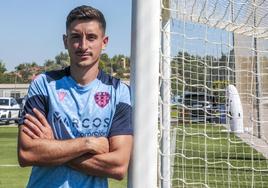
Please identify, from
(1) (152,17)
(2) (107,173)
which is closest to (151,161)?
(2) (107,173)

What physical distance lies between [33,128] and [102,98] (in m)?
0.38

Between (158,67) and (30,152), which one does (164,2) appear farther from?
(30,152)

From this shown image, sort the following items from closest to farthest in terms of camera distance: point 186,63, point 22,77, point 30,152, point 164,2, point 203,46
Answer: point 30,152
point 164,2
point 203,46
point 186,63
point 22,77

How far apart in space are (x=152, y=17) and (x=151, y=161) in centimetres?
73

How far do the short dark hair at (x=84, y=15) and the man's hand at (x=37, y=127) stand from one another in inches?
19.4

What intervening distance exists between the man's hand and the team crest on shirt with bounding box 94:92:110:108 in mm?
281

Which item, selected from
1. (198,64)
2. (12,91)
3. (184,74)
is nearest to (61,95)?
(184,74)

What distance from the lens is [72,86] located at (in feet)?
10.2

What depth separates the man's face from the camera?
3.04 m

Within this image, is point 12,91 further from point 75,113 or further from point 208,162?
point 75,113

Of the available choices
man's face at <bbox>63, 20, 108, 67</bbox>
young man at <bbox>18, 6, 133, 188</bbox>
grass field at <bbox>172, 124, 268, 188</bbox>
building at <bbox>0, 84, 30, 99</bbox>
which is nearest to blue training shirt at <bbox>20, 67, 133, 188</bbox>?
young man at <bbox>18, 6, 133, 188</bbox>

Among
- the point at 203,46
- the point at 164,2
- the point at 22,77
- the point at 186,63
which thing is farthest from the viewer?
the point at 22,77

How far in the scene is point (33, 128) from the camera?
3033 millimetres

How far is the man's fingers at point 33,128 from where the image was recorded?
301cm
